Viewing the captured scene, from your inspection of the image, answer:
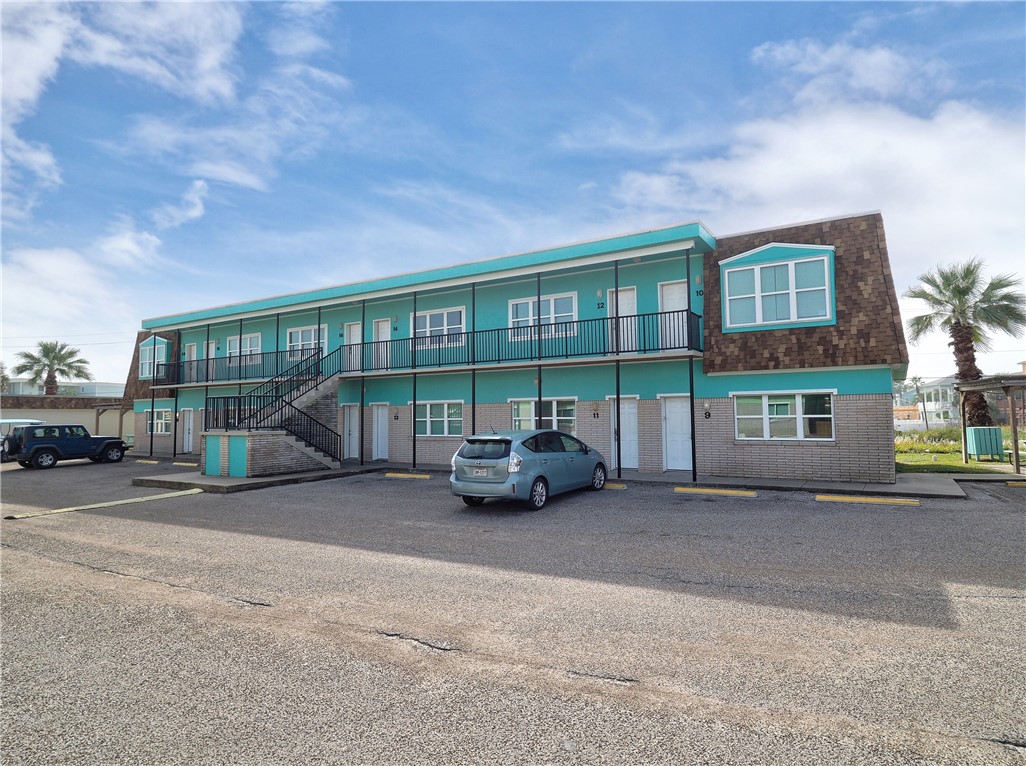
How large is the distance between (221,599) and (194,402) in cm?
2416

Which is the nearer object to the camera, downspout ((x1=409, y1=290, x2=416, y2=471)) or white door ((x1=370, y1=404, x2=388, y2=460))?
downspout ((x1=409, y1=290, x2=416, y2=471))

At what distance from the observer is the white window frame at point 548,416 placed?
17.7m

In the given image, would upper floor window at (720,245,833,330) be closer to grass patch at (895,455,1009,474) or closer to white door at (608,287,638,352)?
white door at (608,287,638,352)

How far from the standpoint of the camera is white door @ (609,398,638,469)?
1680 cm

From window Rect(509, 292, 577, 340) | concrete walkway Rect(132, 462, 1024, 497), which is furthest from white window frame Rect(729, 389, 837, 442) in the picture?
window Rect(509, 292, 577, 340)

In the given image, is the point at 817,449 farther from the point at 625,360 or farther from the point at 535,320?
the point at 535,320

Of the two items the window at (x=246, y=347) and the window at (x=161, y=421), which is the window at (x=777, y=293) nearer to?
the window at (x=246, y=347)

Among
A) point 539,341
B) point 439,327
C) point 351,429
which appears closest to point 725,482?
point 539,341

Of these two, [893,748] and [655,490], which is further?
[655,490]

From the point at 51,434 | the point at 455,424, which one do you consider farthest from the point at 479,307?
the point at 51,434

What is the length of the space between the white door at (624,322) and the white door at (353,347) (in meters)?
9.27

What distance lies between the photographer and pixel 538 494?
36.4 ft

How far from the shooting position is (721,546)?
7.90m

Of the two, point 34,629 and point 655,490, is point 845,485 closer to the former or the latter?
point 655,490
